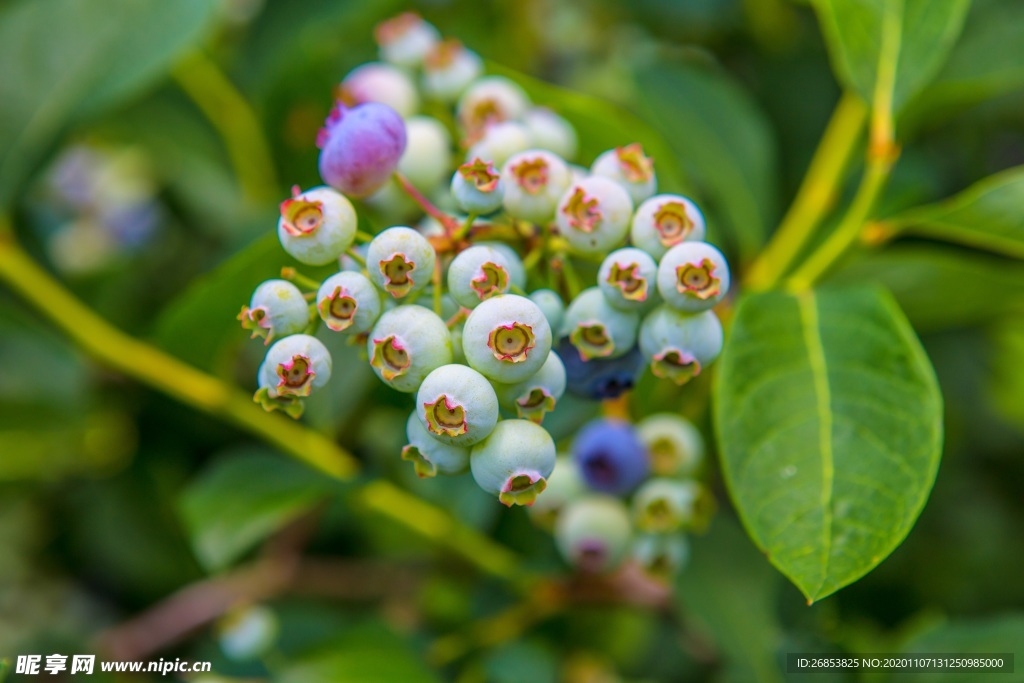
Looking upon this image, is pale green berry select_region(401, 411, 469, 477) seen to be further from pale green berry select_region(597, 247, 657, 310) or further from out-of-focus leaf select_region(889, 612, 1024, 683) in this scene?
out-of-focus leaf select_region(889, 612, 1024, 683)

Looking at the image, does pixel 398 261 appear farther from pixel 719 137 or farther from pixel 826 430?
pixel 719 137

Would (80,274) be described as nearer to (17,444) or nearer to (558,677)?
(17,444)

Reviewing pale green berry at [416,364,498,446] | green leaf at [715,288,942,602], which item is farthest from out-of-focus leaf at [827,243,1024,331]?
pale green berry at [416,364,498,446]

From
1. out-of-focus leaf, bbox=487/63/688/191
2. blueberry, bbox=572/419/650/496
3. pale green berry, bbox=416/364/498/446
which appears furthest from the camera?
out-of-focus leaf, bbox=487/63/688/191

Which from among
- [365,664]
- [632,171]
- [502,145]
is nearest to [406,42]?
[502,145]

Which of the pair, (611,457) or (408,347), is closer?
(408,347)

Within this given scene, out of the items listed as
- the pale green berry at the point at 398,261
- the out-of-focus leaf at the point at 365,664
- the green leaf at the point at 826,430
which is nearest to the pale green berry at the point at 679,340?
the green leaf at the point at 826,430
